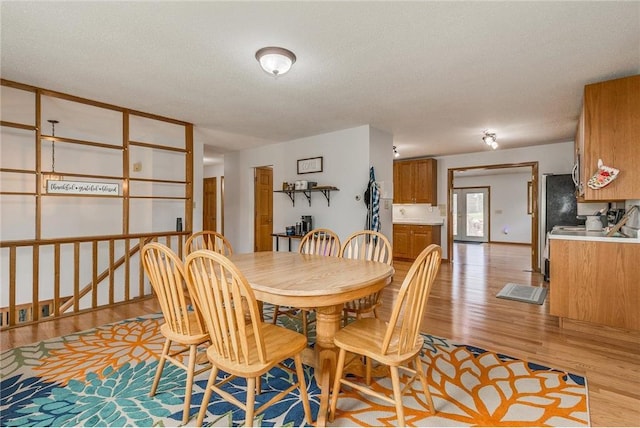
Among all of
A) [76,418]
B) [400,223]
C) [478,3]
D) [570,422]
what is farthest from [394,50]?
[400,223]

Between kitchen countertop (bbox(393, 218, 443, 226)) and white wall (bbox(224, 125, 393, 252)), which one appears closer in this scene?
white wall (bbox(224, 125, 393, 252))

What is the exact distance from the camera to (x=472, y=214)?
10742 mm

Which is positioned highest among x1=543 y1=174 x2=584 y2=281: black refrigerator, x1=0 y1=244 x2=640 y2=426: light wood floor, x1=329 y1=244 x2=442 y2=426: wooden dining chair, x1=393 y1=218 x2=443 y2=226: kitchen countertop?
x1=543 y1=174 x2=584 y2=281: black refrigerator

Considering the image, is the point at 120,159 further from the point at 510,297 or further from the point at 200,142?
the point at 510,297

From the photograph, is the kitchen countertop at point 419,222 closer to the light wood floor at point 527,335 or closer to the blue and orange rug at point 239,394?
the light wood floor at point 527,335

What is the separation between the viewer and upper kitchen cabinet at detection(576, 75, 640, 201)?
273cm

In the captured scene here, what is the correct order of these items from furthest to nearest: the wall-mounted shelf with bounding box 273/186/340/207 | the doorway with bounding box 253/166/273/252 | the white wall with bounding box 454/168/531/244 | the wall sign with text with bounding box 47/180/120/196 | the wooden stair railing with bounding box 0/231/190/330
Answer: the white wall with bounding box 454/168/531/244 < the doorway with bounding box 253/166/273/252 < the wall-mounted shelf with bounding box 273/186/340/207 < the wall sign with text with bounding box 47/180/120/196 < the wooden stair railing with bounding box 0/231/190/330

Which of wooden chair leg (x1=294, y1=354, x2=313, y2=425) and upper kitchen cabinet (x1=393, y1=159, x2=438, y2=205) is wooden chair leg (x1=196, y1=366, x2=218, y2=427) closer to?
wooden chair leg (x1=294, y1=354, x2=313, y2=425)

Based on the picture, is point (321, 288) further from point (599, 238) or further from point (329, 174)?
point (329, 174)

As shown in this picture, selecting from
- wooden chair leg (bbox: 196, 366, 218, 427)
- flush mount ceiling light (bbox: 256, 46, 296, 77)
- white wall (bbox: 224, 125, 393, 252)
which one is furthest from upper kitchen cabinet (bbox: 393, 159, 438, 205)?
wooden chair leg (bbox: 196, 366, 218, 427)

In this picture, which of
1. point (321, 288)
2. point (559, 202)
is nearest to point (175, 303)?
point (321, 288)

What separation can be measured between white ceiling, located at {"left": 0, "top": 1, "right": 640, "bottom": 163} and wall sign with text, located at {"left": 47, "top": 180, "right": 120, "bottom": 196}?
96 cm

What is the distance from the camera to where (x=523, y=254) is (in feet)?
25.1

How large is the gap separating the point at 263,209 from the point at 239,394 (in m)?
4.80
